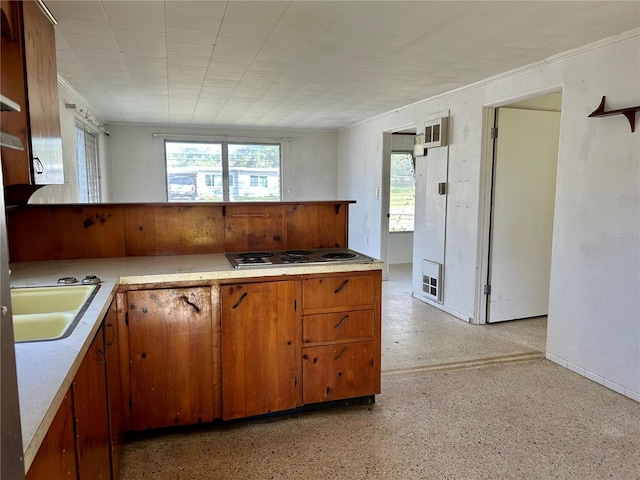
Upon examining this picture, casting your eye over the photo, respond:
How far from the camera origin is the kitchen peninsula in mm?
2131

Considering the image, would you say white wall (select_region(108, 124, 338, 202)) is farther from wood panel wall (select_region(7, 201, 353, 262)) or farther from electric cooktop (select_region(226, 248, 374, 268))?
electric cooktop (select_region(226, 248, 374, 268))

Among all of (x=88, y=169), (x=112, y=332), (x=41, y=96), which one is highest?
(x=41, y=96)

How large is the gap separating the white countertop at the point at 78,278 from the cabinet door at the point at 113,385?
0.13 meters

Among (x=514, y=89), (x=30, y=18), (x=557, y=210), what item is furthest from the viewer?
(x=514, y=89)

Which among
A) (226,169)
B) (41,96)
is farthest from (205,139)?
(41,96)

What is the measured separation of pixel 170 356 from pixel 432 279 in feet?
10.6

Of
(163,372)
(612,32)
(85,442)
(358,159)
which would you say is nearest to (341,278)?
(163,372)

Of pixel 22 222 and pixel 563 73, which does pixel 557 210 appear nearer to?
pixel 563 73

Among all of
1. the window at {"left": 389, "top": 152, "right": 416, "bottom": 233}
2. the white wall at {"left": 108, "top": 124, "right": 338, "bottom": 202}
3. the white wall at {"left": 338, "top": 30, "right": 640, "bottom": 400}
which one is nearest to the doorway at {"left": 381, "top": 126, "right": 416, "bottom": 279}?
the window at {"left": 389, "top": 152, "right": 416, "bottom": 233}

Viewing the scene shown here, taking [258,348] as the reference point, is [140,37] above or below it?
above

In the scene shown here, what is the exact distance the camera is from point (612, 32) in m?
2.61

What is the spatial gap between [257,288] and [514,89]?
9.01 ft

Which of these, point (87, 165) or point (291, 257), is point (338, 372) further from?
point (87, 165)

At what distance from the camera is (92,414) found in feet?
4.60
